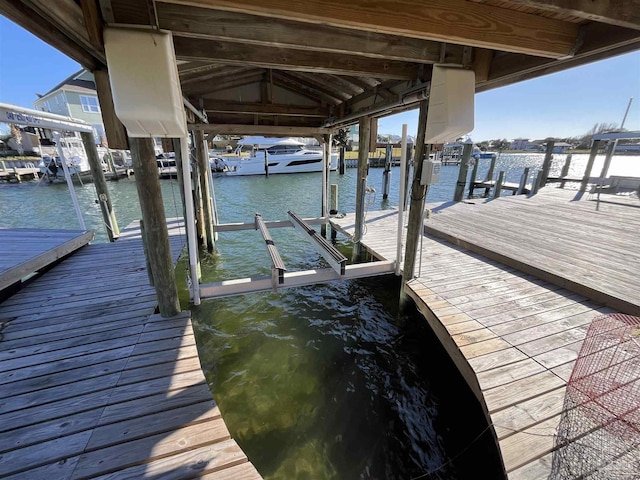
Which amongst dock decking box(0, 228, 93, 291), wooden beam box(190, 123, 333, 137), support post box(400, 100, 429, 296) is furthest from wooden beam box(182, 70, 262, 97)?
dock decking box(0, 228, 93, 291)

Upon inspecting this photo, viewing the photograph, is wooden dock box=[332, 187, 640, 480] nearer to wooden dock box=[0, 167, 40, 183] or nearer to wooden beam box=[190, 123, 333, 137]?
wooden beam box=[190, 123, 333, 137]

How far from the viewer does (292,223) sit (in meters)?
6.87

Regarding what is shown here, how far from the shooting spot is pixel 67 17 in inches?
70.4

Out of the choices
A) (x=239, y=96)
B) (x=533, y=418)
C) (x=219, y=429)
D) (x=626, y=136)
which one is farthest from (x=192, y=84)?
(x=626, y=136)

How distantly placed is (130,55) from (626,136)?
15.0 metres

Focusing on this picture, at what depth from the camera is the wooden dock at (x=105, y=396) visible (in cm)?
177

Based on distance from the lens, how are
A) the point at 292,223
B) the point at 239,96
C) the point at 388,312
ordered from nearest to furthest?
the point at 388,312 < the point at 239,96 < the point at 292,223

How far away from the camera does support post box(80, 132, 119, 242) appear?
572cm

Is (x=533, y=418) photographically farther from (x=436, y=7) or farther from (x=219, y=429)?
(x=436, y=7)

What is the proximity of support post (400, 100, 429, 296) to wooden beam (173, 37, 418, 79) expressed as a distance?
627 millimetres

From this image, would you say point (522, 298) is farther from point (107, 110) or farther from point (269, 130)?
point (269, 130)

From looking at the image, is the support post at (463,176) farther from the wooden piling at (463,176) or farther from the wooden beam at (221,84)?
the wooden beam at (221,84)

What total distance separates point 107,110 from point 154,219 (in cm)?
111

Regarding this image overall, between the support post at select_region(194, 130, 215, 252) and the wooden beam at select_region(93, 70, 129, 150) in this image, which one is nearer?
the wooden beam at select_region(93, 70, 129, 150)
